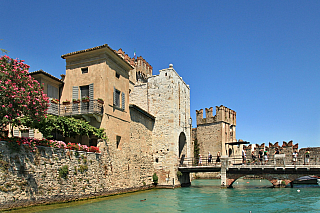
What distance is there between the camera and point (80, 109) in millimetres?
19484

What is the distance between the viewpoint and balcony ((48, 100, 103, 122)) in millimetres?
18906

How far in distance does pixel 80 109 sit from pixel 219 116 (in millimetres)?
27092

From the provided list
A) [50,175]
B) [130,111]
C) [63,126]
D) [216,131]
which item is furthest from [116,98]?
[216,131]

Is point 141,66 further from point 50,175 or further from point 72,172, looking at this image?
point 50,175

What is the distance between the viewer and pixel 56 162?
48.9 ft

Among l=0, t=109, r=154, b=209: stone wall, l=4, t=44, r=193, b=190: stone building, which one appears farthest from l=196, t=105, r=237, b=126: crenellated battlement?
l=0, t=109, r=154, b=209: stone wall

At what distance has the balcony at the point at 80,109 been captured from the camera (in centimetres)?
1891

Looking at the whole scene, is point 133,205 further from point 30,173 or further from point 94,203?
point 30,173

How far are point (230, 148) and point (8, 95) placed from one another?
3776 centimetres

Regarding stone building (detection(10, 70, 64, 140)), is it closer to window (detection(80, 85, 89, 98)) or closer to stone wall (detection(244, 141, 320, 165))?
window (detection(80, 85, 89, 98))

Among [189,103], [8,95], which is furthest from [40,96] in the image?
[189,103]

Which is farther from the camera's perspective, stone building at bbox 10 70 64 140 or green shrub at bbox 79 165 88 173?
stone building at bbox 10 70 64 140

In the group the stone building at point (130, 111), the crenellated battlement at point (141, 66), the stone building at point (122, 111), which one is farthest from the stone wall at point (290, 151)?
the crenellated battlement at point (141, 66)

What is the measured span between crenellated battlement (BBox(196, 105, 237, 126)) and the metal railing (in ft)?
86.9
